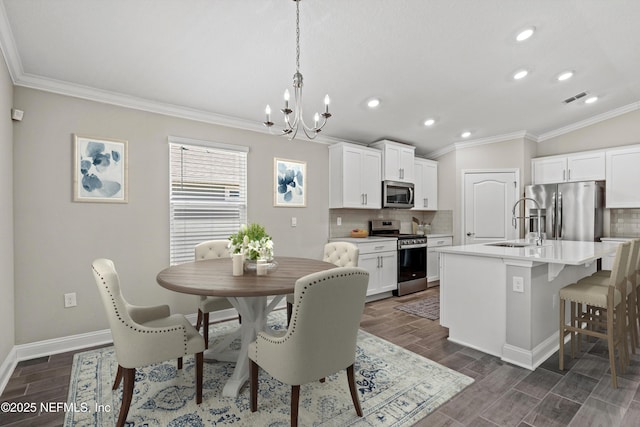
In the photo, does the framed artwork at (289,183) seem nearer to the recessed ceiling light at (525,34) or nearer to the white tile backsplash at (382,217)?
the white tile backsplash at (382,217)

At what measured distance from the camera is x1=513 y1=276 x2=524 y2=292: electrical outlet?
2.50m

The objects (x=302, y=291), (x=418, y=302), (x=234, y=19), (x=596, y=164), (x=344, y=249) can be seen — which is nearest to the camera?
A: (x=302, y=291)

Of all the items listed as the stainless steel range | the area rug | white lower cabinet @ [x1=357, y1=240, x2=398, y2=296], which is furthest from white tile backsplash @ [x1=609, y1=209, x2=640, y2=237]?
the area rug

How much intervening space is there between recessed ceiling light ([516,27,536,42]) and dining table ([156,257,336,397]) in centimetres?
262

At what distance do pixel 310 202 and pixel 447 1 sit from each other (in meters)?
2.76

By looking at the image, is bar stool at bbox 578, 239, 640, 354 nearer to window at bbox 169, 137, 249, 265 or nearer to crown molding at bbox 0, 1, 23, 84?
window at bbox 169, 137, 249, 265

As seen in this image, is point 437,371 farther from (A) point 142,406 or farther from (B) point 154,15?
(B) point 154,15

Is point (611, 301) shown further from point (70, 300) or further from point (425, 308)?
point (70, 300)

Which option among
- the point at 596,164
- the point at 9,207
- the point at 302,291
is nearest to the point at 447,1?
the point at 302,291

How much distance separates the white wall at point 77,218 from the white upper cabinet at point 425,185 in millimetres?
3493

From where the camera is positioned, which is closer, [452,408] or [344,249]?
[452,408]

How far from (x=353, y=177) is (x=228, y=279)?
289 cm

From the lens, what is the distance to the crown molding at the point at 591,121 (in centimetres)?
453

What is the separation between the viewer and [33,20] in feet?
6.84
